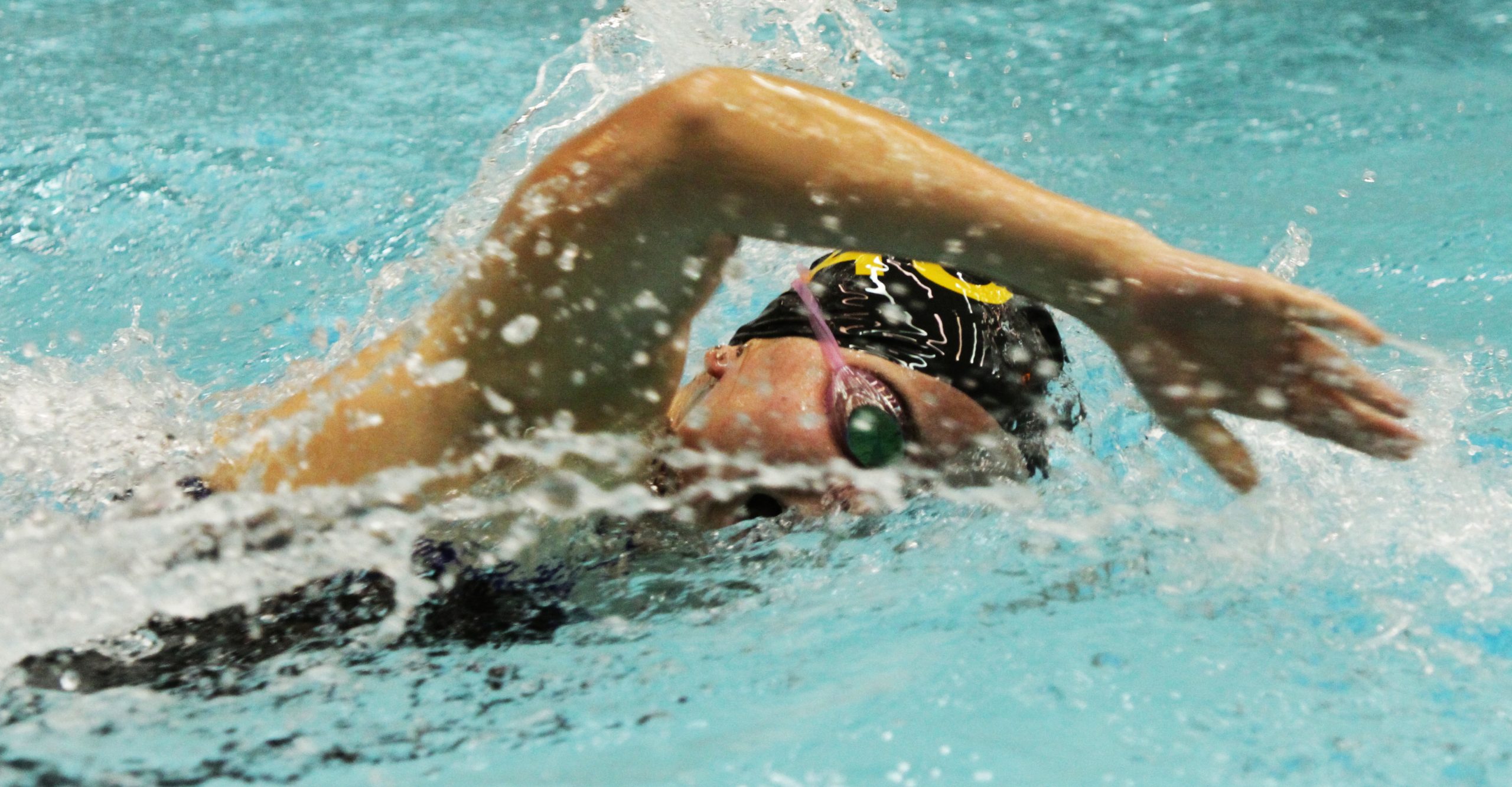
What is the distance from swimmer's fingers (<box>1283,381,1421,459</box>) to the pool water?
28cm

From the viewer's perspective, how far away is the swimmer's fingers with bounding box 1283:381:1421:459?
3.75ft

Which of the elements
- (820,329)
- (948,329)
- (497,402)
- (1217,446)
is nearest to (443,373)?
(497,402)

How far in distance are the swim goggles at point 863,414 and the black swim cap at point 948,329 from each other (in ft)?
0.19

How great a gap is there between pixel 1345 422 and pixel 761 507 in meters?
0.70

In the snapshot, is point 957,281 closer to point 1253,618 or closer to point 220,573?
point 1253,618

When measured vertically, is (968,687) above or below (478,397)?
below

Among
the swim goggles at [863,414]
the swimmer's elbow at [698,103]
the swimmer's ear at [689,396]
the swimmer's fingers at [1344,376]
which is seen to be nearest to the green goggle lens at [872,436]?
the swim goggles at [863,414]

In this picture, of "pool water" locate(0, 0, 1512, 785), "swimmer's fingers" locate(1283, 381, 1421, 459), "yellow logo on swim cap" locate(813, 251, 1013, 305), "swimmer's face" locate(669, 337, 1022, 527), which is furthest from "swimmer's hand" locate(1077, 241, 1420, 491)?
"yellow logo on swim cap" locate(813, 251, 1013, 305)

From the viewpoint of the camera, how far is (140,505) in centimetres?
170

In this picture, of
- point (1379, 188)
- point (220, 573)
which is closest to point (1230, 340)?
point (220, 573)

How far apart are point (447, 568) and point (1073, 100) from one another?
10.4ft

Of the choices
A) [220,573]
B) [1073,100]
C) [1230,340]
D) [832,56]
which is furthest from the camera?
[1073,100]

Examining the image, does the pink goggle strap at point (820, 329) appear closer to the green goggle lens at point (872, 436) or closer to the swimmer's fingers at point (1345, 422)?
the green goggle lens at point (872, 436)

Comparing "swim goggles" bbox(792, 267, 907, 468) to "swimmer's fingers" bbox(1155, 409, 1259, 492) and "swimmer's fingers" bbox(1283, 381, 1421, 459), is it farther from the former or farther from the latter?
"swimmer's fingers" bbox(1283, 381, 1421, 459)
